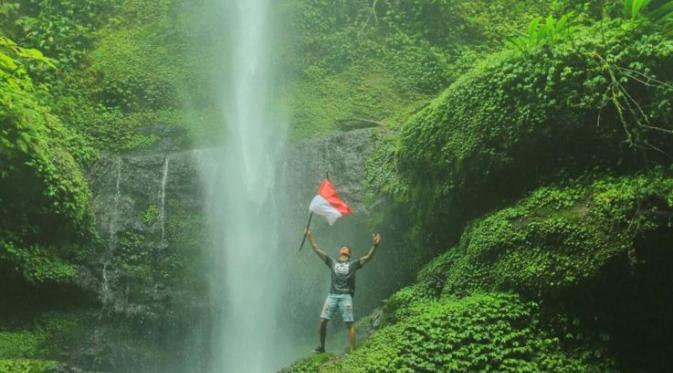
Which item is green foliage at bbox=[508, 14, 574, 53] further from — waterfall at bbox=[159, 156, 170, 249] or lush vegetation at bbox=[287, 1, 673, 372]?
waterfall at bbox=[159, 156, 170, 249]

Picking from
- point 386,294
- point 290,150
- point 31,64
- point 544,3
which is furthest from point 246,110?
point 544,3

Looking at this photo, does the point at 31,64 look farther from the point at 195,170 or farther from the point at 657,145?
the point at 657,145

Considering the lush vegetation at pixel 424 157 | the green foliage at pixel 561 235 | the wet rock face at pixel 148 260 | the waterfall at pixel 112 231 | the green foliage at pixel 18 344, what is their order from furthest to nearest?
the waterfall at pixel 112 231
the wet rock face at pixel 148 260
the green foliage at pixel 18 344
the lush vegetation at pixel 424 157
the green foliage at pixel 561 235

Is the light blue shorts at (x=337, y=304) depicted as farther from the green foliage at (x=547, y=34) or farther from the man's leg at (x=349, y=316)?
the green foliage at (x=547, y=34)

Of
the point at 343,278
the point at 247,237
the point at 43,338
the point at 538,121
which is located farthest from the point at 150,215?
the point at 538,121

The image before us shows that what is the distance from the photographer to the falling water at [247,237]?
11.3 m

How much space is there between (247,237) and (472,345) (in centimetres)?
612

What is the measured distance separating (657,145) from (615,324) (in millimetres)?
2192

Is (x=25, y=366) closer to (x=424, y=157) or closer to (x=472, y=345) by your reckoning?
(x=472, y=345)

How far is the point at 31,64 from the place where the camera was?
13594mm

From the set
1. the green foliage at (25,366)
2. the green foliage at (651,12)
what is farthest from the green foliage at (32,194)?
the green foliage at (651,12)

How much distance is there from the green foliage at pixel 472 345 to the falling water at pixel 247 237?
12.8ft

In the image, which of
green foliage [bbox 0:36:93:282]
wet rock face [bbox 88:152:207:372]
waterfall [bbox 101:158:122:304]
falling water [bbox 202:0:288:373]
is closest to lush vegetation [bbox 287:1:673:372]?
falling water [bbox 202:0:288:373]

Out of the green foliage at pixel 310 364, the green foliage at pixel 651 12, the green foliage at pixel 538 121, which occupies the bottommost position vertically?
the green foliage at pixel 310 364
